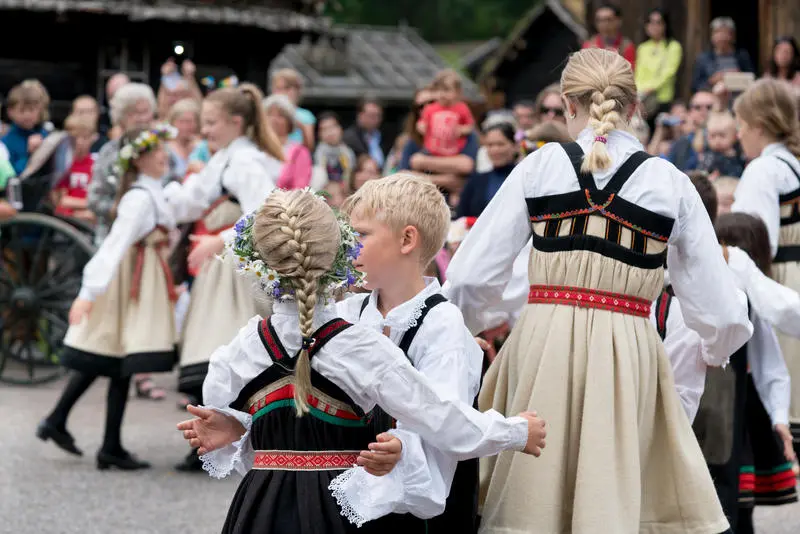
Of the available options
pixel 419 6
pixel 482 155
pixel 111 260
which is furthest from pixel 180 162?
pixel 419 6

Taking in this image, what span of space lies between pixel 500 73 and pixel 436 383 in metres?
26.0

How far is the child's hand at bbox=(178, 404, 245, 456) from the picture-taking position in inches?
140

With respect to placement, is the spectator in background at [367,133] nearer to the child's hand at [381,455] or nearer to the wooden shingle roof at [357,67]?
the child's hand at [381,455]

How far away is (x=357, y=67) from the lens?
2820 cm

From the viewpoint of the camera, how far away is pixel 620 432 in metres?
3.90

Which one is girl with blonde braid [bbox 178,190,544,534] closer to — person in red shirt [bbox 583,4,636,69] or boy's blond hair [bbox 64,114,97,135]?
boy's blond hair [bbox 64,114,97,135]

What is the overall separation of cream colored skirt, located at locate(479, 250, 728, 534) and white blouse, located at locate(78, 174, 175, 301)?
306 centimetres

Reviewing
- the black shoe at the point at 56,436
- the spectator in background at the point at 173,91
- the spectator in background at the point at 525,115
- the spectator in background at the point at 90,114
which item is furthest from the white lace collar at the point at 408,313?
the spectator in background at the point at 173,91

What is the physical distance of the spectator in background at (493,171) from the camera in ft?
26.8

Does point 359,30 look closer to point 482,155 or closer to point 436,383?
point 482,155

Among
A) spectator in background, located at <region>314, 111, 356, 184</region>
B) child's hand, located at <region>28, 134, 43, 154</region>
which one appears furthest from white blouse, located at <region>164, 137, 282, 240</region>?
spectator in background, located at <region>314, 111, 356, 184</region>

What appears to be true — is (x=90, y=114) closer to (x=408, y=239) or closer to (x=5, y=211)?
(x=5, y=211)

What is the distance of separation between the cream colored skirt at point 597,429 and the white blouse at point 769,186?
7.06ft

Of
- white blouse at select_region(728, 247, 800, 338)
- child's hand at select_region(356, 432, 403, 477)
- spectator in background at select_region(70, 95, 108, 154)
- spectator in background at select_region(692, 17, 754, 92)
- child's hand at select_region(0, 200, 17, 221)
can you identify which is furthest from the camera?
spectator in background at select_region(692, 17, 754, 92)
